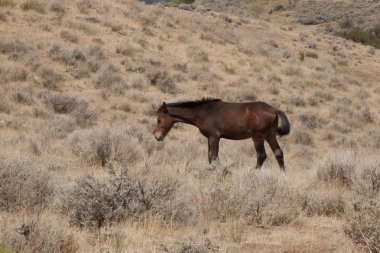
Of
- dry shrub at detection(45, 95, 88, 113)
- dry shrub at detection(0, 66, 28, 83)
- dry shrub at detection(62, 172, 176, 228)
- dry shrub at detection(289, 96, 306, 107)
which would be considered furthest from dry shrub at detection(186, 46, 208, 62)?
dry shrub at detection(62, 172, 176, 228)

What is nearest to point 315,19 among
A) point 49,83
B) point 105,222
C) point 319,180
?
point 49,83

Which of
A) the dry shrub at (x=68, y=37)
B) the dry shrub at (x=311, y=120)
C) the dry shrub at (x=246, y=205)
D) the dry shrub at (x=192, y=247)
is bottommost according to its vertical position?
the dry shrub at (x=311, y=120)

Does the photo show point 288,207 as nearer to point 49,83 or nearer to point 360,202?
point 360,202

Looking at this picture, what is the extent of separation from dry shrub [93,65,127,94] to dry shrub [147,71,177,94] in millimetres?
1675

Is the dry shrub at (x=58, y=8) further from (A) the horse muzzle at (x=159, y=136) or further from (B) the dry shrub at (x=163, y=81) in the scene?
(A) the horse muzzle at (x=159, y=136)

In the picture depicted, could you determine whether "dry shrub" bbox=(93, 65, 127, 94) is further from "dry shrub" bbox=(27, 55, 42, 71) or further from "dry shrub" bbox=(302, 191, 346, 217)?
"dry shrub" bbox=(302, 191, 346, 217)

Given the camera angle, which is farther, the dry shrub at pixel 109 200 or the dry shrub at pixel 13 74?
Result: the dry shrub at pixel 13 74

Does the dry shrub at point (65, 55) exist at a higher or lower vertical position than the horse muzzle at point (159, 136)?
lower

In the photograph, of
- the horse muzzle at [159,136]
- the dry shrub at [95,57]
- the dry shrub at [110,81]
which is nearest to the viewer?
the horse muzzle at [159,136]

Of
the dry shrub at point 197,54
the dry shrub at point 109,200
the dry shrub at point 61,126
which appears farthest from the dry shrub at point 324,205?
the dry shrub at point 197,54

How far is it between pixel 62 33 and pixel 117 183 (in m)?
19.3

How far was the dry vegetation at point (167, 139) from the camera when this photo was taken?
5.94 metres

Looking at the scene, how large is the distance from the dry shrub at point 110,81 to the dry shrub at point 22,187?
13708 millimetres

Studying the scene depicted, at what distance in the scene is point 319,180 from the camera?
9.94m
